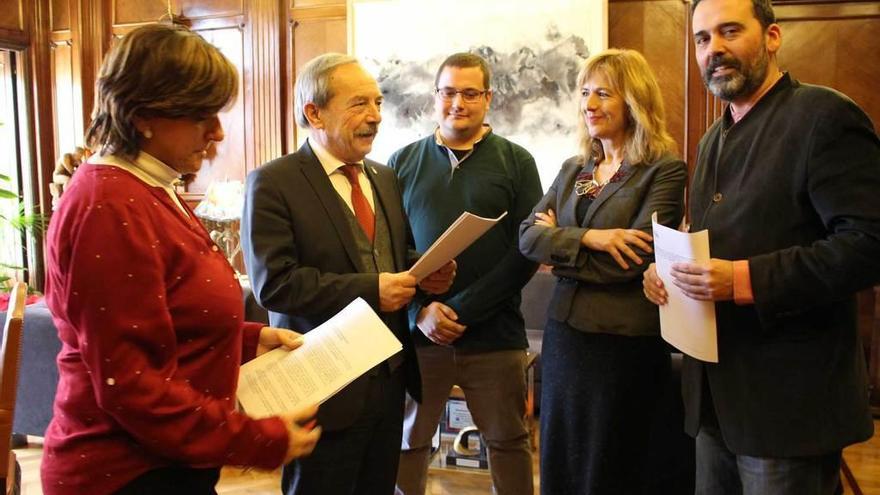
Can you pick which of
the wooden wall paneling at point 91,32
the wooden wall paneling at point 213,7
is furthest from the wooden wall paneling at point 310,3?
the wooden wall paneling at point 91,32

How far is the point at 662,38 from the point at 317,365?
12.6 feet

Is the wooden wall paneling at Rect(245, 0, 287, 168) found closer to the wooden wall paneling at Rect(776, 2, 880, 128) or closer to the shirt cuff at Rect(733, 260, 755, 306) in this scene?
the wooden wall paneling at Rect(776, 2, 880, 128)

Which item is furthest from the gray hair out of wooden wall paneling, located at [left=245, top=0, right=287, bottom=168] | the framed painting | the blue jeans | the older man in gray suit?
wooden wall paneling, located at [left=245, top=0, right=287, bottom=168]

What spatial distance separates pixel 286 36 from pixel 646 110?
3.99m

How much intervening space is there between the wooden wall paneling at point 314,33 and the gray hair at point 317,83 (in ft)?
11.2

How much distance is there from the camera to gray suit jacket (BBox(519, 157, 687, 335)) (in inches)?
75.1

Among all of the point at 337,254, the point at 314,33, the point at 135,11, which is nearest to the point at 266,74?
the point at 314,33

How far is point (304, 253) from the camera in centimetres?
183

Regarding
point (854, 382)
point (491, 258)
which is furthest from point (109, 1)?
point (854, 382)

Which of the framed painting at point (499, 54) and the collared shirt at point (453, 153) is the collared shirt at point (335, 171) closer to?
the collared shirt at point (453, 153)

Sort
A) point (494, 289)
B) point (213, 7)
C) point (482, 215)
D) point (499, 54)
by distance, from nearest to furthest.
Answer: point (494, 289) < point (482, 215) < point (499, 54) < point (213, 7)

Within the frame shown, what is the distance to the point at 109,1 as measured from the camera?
19.2 ft

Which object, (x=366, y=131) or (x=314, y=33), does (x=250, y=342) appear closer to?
(x=366, y=131)

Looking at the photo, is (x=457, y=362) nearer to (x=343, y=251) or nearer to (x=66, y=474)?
(x=343, y=251)
